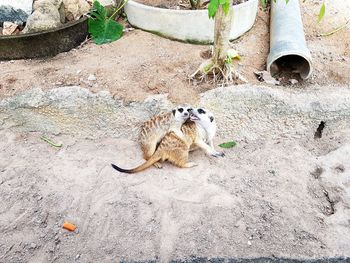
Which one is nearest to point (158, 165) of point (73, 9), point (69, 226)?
point (69, 226)

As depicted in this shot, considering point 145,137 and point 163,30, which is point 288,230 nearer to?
point 145,137

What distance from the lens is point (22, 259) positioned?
2.80 m

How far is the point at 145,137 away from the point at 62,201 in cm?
83

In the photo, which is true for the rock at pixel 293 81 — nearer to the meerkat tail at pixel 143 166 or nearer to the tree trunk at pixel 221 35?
the tree trunk at pixel 221 35

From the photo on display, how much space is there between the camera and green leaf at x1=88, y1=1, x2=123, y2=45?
4329mm

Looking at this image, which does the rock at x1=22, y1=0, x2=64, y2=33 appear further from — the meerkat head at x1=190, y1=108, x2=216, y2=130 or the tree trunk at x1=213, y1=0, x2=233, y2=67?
the meerkat head at x1=190, y1=108, x2=216, y2=130

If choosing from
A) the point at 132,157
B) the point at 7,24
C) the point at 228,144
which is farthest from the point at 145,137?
the point at 7,24

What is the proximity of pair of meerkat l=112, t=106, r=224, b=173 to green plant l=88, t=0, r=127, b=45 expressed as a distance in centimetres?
129

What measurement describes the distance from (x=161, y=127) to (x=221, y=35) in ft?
Result: 3.52

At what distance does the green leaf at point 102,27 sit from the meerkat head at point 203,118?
1439 mm

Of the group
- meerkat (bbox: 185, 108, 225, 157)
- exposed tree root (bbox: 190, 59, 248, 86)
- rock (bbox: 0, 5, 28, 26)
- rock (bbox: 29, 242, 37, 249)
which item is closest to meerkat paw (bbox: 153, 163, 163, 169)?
meerkat (bbox: 185, 108, 225, 157)

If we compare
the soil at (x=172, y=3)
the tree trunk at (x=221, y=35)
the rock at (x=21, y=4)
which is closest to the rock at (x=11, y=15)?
the rock at (x=21, y=4)

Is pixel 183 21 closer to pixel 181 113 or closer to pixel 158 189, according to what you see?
pixel 181 113

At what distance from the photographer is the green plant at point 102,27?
433 centimetres
